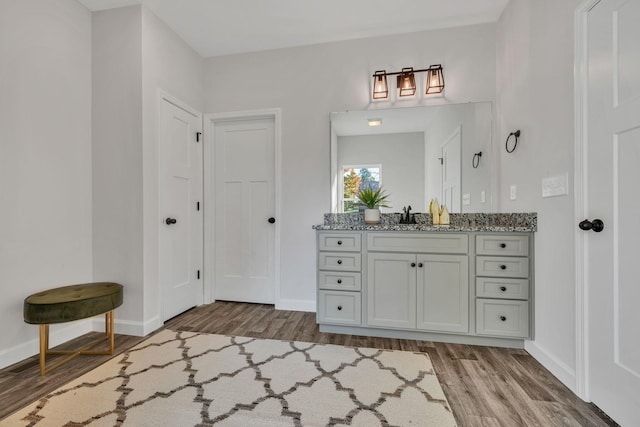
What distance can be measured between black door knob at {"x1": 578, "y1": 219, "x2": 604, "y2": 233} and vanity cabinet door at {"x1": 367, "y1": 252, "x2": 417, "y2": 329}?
100cm

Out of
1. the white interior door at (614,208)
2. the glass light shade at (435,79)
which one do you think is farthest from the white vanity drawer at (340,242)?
the glass light shade at (435,79)

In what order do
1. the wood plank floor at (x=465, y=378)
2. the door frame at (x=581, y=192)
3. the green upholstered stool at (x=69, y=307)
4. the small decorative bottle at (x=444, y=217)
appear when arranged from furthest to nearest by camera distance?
1. the small decorative bottle at (x=444, y=217)
2. the green upholstered stool at (x=69, y=307)
3. the door frame at (x=581, y=192)
4. the wood plank floor at (x=465, y=378)

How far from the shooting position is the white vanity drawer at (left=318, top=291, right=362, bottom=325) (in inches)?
89.9

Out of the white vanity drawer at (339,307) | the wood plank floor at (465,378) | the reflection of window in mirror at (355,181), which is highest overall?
the reflection of window in mirror at (355,181)

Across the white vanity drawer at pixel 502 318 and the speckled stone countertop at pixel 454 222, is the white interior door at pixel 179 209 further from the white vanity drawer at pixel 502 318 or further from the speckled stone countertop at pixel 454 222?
the white vanity drawer at pixel 502 318

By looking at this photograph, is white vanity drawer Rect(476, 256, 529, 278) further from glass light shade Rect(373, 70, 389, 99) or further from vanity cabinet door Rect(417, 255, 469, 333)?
glass light shade Rect(373, 70, 389, 99)

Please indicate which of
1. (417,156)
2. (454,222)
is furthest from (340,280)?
(417,156)

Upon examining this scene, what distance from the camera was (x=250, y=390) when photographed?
1565 mm

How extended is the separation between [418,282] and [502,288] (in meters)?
0.58

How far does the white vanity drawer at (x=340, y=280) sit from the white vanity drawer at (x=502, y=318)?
2.94 ft

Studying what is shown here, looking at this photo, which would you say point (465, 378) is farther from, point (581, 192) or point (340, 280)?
point (581, 192)

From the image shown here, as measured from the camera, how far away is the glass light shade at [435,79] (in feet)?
8.50

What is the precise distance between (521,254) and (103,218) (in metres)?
3.32

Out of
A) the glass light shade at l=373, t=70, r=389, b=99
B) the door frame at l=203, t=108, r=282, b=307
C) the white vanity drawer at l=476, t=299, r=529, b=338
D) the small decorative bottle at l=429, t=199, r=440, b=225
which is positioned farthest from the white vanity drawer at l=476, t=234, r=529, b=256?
the door frame at l=203, t=108, r=282, b=307
